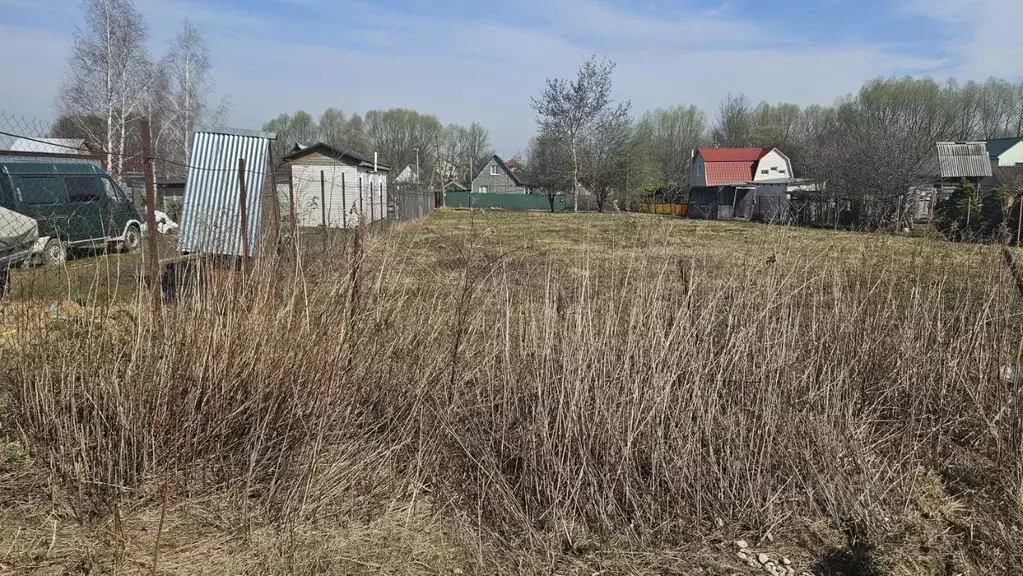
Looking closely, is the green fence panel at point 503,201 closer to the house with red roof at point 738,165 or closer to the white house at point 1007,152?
the house with red roof at point 738,165

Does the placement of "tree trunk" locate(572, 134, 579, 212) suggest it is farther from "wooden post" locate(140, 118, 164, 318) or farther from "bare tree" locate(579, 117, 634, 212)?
"wooden post" locate(140, 118, 164, 318)

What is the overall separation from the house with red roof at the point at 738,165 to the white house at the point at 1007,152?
13.7 metres

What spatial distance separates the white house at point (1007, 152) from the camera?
4242 cm

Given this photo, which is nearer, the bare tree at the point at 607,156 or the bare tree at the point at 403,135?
the bare tree at the point at 607,156

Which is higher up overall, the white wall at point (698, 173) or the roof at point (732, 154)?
the roof at point (732, 154)

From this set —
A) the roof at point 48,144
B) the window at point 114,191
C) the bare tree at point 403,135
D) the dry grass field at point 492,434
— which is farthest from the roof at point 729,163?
the dry grass field at point 492,434

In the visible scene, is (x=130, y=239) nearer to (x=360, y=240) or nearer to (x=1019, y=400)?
(x=360, y=240)

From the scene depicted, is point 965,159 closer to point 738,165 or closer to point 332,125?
point 738,165

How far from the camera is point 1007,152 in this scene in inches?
1677

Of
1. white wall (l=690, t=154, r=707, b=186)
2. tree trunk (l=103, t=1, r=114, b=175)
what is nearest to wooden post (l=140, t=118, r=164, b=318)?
tree trunk (l=103, t=1, r=114, b=175)

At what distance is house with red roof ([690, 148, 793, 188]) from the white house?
13717 mm

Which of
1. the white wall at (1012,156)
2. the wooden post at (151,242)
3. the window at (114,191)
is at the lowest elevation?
the wooden post at (151,242)

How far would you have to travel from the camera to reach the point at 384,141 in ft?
219

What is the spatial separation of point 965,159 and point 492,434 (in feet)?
127
